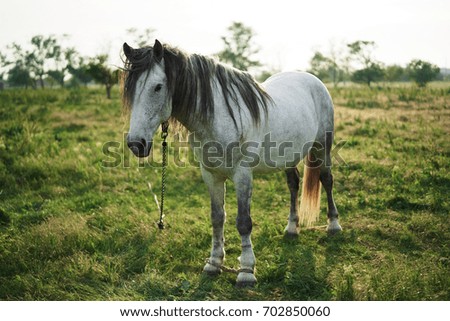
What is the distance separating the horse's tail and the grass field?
205mm

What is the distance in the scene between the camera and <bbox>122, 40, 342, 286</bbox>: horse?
318 centimetres

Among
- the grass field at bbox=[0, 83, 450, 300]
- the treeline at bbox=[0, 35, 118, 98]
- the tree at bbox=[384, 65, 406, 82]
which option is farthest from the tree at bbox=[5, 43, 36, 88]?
the tree at bbox=[384, 65, 406, 82]

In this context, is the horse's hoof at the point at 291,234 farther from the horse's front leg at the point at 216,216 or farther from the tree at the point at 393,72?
the tree at the point at 393,72

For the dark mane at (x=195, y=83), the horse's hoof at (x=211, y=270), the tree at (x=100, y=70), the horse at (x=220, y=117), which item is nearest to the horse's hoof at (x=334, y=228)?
the horse at (x=220, y=117)

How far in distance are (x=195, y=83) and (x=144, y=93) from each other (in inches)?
22.2

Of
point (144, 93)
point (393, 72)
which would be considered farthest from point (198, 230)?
point (393, 72)

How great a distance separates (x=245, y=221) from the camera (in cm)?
384

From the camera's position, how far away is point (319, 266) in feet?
13.7

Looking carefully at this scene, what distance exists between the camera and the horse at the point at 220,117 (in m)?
3.18

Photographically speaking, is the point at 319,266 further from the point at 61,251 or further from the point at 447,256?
the point at 61,251

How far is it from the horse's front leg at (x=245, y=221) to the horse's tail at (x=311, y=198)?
5.33 feet

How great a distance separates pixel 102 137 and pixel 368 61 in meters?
36.9

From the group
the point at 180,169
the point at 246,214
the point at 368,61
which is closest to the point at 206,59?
the point at 246,214

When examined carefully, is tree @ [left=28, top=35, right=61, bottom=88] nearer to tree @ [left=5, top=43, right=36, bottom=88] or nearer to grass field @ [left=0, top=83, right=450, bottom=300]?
tree @ [left=5, top=43, right=36, bottom=88]
